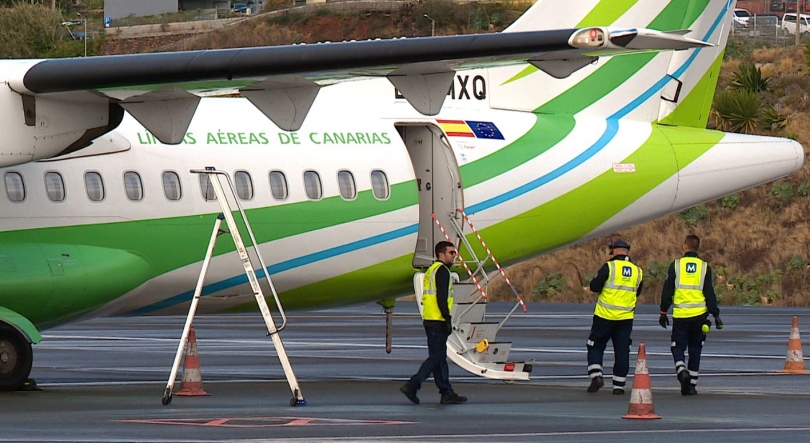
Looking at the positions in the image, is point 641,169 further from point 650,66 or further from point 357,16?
point 357,16

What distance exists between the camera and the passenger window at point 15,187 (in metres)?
14.5

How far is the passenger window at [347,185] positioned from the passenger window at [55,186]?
10.7ft

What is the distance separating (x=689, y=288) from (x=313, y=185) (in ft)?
13.8

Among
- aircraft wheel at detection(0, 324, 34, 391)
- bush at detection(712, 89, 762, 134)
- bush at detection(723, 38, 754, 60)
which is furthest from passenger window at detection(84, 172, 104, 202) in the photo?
bush at detection(723, 38, 754, 60)

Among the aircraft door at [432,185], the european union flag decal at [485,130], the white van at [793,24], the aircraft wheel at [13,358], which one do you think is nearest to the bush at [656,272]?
the european union flag decal at [485,130]

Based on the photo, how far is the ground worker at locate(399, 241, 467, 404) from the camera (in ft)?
46.6

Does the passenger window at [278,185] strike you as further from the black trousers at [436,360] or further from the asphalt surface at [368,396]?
the black trousers at [436,360]

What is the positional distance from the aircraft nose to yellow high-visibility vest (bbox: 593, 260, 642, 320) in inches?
130

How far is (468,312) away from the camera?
16578 millimetres

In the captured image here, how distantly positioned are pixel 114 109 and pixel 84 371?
17.7ft

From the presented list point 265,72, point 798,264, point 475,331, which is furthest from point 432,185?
point 798,264

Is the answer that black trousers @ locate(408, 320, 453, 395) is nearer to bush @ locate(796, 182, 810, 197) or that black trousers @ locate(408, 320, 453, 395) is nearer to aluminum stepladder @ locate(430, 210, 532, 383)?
aluminum stepladder @ locate(430, 210, 532, 383)

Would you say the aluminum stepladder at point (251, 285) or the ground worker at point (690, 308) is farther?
the ground worker at point (690, 308)

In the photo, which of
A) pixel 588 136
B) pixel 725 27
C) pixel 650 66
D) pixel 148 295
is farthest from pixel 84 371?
pixel 725 27
